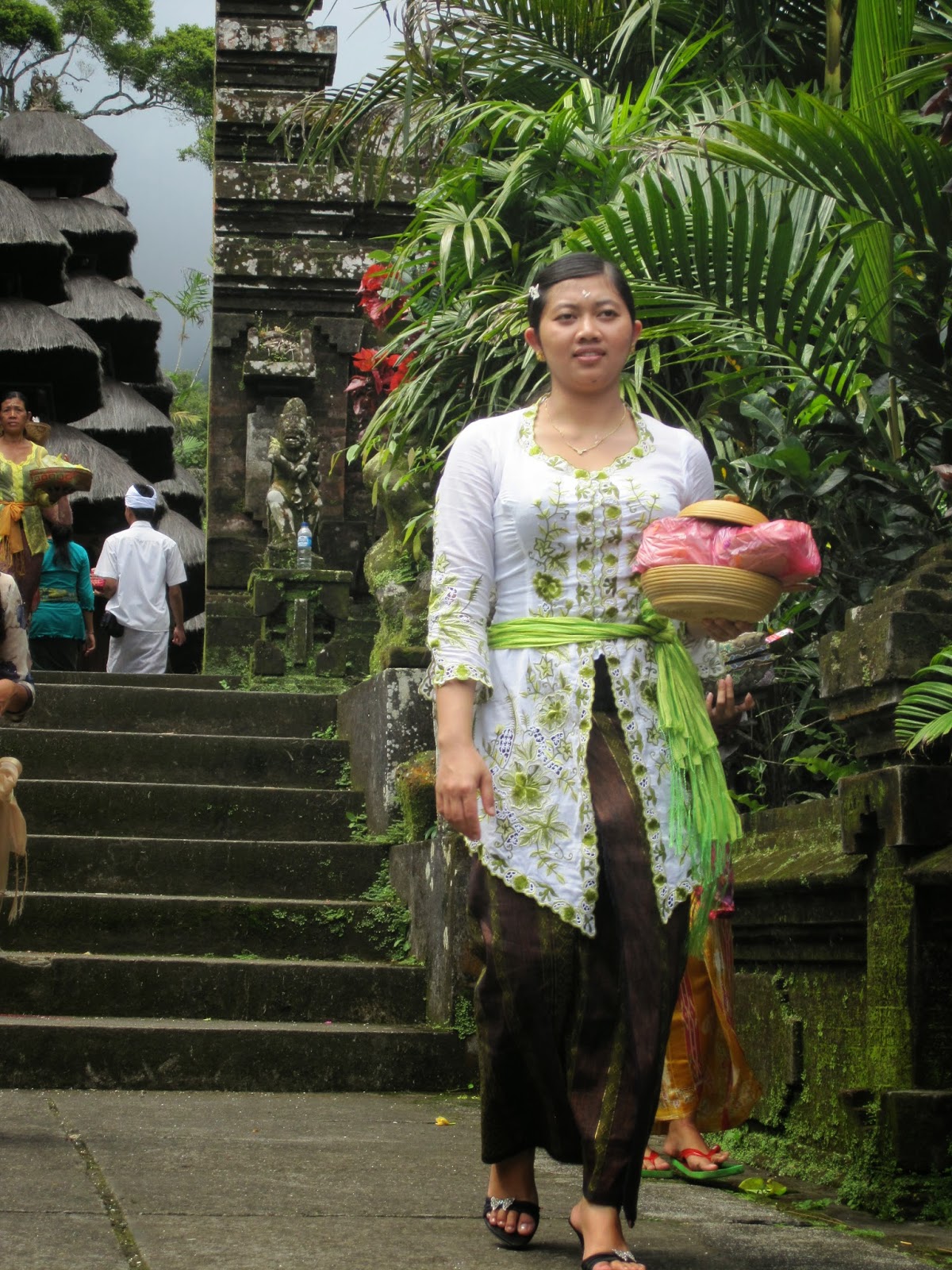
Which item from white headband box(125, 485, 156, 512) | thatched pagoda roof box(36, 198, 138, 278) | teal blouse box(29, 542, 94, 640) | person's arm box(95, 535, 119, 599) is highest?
thatched pagoda roof box(36, 198, 138, 278)

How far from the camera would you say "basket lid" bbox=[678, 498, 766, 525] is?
2900 millimetres

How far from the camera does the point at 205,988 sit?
5.87m

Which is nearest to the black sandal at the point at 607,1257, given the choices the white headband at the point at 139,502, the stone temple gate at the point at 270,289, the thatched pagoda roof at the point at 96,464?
the white headband at the point at 139,502

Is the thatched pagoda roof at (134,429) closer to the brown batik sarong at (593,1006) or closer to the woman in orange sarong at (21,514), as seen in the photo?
the woman in orange sarong at (21,514)

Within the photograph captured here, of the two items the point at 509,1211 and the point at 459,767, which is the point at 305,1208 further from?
the point at 459,767

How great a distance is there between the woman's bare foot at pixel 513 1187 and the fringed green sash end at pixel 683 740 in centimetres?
49

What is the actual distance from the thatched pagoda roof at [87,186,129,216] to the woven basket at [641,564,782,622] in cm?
2696

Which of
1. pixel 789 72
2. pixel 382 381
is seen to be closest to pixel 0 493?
pixel 382 381

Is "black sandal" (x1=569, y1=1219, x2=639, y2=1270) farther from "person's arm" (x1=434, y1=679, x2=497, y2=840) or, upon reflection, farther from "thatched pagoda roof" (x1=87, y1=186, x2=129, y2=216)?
"thatched pagoda roof" (x1=87, y1=186, x2=129, y2=216)

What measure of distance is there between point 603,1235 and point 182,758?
17.0ft

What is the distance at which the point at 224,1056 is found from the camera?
17.9ft

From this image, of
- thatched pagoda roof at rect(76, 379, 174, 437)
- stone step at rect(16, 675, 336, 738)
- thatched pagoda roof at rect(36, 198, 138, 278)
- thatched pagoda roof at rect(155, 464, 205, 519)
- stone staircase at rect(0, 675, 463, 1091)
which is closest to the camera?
stone staircase at rect(0, 675, 463, 1091)

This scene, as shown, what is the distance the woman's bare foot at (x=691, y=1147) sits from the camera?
157 inches

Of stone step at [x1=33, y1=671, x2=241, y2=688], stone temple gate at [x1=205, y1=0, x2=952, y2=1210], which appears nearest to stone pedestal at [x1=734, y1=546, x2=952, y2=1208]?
stone temple gate at [x1=205, y1=0, x2=952, y2=1210]
